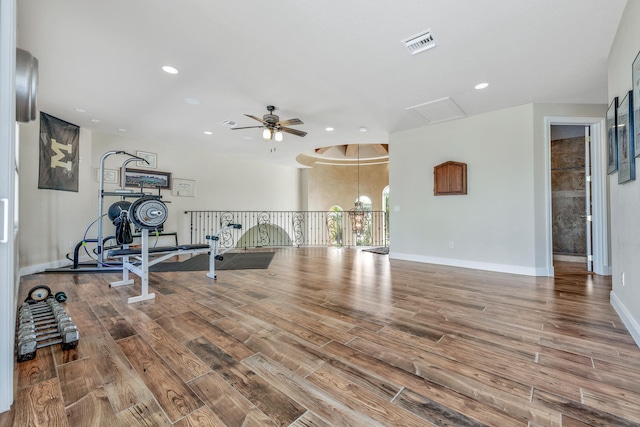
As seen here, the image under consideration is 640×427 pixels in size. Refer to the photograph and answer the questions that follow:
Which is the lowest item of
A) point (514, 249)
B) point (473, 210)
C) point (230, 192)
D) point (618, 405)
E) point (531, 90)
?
point (618, 405)

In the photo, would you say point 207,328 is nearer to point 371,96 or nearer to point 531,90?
point 371,96

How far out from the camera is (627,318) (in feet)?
7.29

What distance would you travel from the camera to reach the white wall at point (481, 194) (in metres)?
4.18

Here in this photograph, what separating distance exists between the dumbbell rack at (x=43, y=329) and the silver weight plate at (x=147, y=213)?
39.1 inches

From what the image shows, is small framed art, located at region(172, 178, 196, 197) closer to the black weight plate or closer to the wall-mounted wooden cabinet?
the black weight plate

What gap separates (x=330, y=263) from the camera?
5281 millimetres

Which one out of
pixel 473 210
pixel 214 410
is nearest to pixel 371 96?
pixel 473 210

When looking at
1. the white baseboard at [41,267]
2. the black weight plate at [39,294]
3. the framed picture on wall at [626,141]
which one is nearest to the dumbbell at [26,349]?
the black weight plate at [39,294]

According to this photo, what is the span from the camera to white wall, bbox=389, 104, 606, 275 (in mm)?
4180

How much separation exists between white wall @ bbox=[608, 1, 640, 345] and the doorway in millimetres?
3417

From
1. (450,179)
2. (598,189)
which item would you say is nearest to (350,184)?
(450,179)

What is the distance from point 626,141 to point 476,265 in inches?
114

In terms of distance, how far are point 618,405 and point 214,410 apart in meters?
1.99

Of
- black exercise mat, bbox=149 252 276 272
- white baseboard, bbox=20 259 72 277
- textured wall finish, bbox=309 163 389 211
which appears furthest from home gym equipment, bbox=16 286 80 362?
textured wall finish, bbox=309 163 389 211
